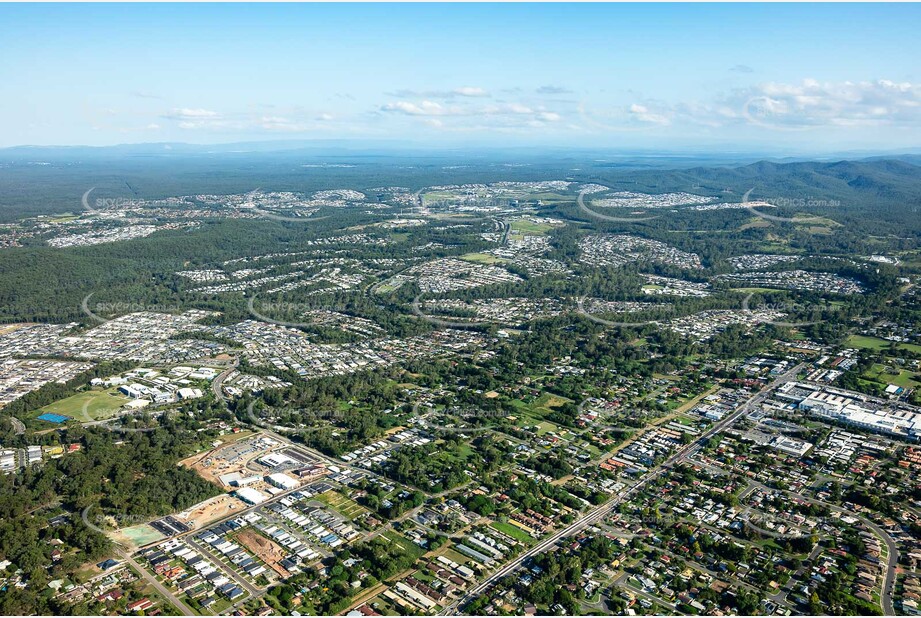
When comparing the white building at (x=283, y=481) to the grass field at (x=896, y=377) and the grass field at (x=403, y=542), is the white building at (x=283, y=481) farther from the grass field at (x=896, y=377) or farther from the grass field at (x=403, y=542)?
the grass field at (x=896, y=377)

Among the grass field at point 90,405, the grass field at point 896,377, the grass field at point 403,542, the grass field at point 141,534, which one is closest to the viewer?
the grass field at point 403,542

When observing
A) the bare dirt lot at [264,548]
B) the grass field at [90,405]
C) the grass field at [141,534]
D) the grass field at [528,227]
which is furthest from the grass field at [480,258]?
the grass field at [141,534]

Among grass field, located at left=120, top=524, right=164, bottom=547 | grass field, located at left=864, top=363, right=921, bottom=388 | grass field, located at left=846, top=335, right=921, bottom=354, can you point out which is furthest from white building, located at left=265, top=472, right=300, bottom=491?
grass field, located at left=846, top=335, right=921, bottom=354

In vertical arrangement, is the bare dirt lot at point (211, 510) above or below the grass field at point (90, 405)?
below

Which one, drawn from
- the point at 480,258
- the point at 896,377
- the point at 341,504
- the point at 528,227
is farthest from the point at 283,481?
the point at 528,227

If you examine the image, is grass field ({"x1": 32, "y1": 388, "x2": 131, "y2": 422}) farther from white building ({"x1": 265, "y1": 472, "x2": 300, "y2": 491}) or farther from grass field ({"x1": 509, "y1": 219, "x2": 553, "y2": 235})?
grass field ({"x1": 509, "y1": 219, "x2": 553, "y2": 235})

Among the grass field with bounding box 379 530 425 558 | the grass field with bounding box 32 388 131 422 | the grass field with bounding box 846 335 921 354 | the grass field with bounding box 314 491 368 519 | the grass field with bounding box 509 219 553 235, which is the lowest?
the grass field with bounding box 379 530 425 558

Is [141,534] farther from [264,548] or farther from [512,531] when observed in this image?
[512,531]

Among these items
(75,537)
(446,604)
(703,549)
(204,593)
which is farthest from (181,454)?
(703,549)
